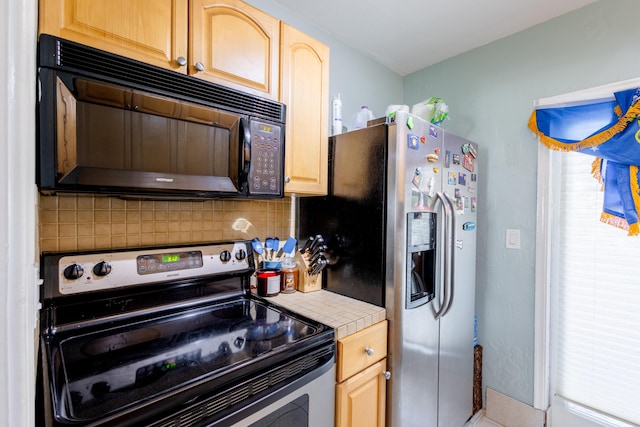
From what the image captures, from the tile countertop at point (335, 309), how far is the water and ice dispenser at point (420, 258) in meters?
0.20

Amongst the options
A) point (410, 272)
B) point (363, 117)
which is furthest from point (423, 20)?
point (410, 272)

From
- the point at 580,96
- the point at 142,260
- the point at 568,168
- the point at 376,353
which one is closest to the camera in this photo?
the point at 142,260

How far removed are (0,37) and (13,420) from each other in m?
0.42

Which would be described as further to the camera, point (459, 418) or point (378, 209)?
point (459, 418)

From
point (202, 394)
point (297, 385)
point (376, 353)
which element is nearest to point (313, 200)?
point (376, 353)

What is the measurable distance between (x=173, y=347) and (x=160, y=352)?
0.15 feet

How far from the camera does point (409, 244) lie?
142 cm

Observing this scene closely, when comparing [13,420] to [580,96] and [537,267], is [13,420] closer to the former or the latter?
[537,267]

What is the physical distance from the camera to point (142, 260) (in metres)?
1.21

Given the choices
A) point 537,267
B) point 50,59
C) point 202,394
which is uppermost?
point 50,59

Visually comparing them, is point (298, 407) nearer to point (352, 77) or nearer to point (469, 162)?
point (469, 162)

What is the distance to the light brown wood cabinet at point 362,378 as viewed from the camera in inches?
45.6

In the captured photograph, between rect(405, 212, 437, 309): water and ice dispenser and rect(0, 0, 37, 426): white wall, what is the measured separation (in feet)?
4.26

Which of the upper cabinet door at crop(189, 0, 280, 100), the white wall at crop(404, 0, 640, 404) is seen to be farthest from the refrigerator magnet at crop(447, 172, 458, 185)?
the upper cabinet door at crop(189, 0, 280, 100)
